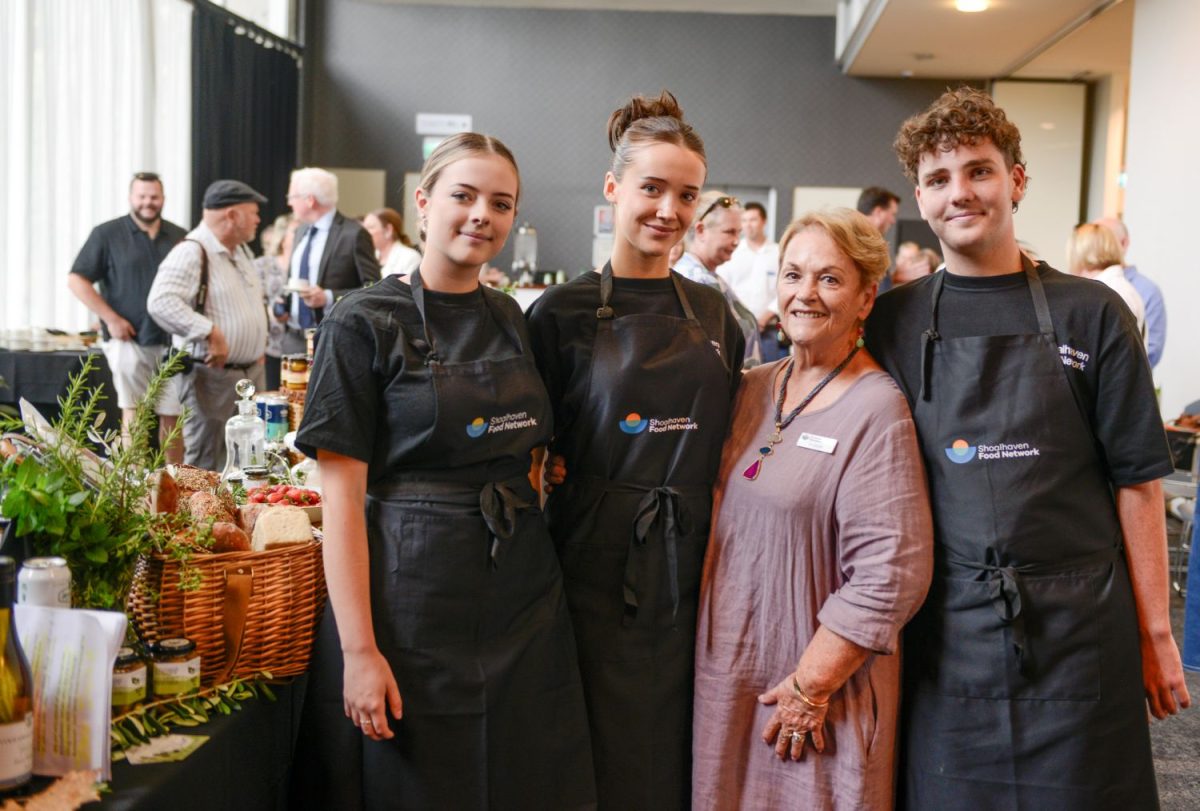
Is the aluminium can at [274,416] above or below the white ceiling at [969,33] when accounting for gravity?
below

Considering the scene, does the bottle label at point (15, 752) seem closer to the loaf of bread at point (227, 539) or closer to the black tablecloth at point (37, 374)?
the loaf of bread at point (227, 539)

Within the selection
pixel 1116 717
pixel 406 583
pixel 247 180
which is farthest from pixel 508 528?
pixel 247 180

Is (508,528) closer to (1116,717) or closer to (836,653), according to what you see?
(836,653)


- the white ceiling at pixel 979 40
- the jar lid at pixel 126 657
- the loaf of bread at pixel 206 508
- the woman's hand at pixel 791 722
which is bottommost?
the woman's hand at pixel 791 722

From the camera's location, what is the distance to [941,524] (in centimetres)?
180

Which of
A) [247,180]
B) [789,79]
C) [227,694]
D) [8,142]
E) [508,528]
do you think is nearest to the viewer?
[227,694]

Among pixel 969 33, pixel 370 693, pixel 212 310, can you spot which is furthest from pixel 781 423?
pixel 969 33

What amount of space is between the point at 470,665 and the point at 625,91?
10437 millimetres

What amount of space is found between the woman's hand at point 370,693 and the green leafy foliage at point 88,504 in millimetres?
334

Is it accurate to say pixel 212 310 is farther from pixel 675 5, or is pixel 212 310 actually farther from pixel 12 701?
pixel 675 5

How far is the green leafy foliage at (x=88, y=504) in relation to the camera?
1.40 m

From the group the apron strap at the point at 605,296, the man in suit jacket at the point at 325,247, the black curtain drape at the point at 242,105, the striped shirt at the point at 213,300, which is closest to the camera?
the apron strap at the point at 605,296

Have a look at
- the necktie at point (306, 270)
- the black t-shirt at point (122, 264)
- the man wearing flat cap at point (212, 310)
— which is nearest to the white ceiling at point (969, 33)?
the necktie at point (306, 270)

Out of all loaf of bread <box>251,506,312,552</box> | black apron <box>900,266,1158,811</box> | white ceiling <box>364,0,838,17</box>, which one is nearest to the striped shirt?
loaf of bread <box>251,506,312,552</box>
